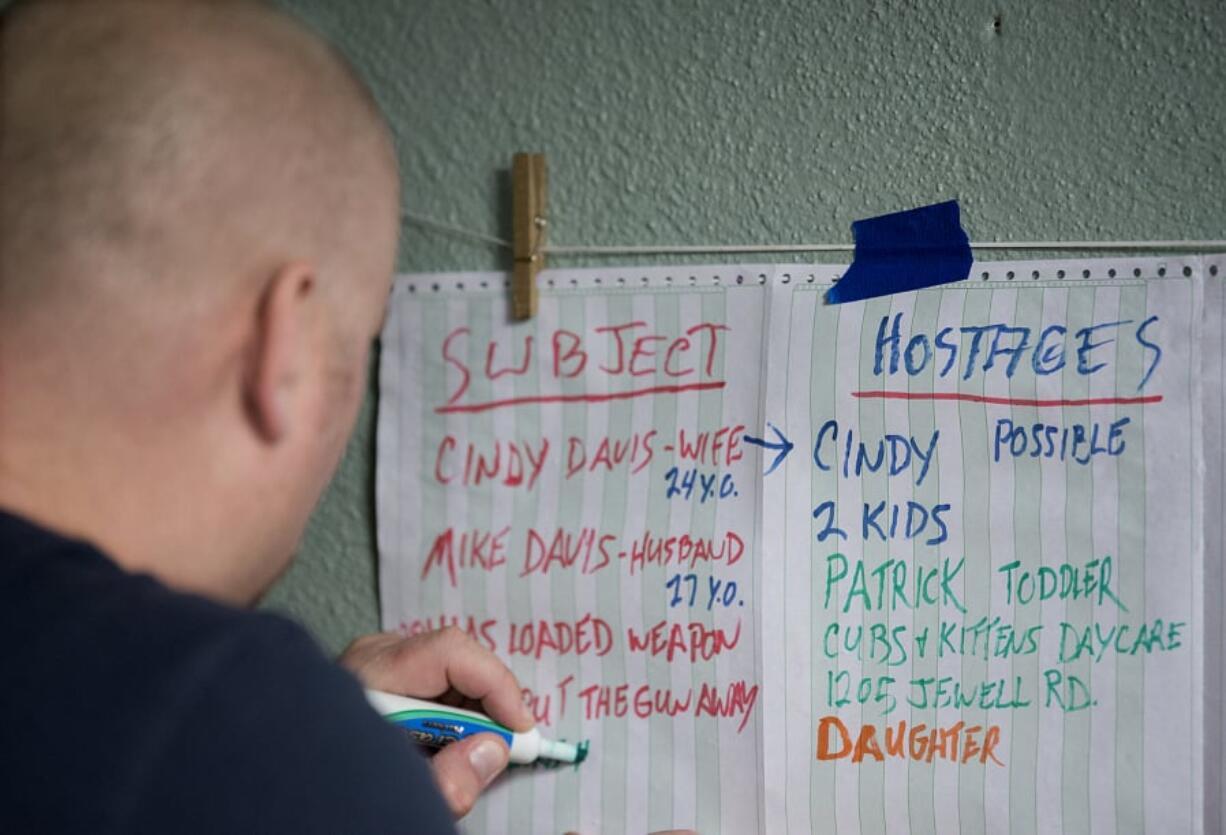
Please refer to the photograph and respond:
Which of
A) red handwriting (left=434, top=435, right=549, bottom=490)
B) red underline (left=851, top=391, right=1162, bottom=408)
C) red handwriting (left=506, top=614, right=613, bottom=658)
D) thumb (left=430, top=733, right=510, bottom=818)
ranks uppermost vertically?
red underline (left=851, top=391, right=1162, bottom=408)

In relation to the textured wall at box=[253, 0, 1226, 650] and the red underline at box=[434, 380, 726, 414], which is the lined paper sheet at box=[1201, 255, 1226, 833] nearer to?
the textured wall at box=[253, 0, 1226, 650]

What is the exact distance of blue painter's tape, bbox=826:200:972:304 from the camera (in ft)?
2.27

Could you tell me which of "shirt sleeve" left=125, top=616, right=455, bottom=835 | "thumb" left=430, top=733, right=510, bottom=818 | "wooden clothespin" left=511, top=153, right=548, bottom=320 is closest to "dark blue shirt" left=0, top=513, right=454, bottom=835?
"shirt sleeve" left=125, top=616, right=455, bottom=835

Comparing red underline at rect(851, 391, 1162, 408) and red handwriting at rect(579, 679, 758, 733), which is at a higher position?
red underline at rect(851, 391, 1162, 408)

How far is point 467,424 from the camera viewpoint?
2.65 feet

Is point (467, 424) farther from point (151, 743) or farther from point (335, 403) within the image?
point (151, 743)

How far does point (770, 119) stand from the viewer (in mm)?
728

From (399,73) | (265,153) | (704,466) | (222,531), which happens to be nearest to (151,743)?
(222,531)

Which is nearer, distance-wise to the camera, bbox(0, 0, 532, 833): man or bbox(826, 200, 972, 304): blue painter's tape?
A: bbox(0, 0, 532, 833): man

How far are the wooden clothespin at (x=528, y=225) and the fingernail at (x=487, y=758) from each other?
308 millimetres

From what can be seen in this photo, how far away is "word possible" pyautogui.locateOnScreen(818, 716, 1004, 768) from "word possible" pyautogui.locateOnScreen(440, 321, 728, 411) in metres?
0.26

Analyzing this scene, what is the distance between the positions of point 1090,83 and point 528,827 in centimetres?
64

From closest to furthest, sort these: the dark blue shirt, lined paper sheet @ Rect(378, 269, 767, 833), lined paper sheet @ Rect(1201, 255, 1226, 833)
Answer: the dark blue shirt, lined paper sheet @ Rect(1201, 255, 1226, 833), lined paper sheet @ Rect(378, 269, 767, 833)

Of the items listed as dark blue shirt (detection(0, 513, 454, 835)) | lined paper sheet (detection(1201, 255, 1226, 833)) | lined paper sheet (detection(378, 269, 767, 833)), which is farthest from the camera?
lined paper sheet (detection(378, 269, 767, 833))
